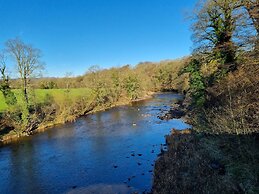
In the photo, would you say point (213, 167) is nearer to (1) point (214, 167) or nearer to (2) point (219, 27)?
(1) point (214, 167)

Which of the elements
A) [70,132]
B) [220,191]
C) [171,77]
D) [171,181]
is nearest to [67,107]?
[70,132]

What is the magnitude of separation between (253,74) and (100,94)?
3679cm

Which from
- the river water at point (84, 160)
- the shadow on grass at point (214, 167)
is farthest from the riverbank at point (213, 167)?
the river water at point (84, 160)

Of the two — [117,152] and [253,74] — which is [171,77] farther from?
[253,74]

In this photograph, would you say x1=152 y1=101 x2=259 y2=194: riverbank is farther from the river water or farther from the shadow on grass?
the river water

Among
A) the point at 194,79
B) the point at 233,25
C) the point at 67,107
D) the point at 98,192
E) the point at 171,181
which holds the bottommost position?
the point at 98,192

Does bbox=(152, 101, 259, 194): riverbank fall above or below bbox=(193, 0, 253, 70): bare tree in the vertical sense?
below

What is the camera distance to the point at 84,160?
15.8m

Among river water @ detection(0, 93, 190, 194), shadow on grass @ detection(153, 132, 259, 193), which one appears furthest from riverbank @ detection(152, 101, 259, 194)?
river water @ detection(0, 93, 190, 194)

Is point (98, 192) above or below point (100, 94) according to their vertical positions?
below

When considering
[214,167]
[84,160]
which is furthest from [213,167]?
[84,160]

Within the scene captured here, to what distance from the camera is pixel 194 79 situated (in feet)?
68.4

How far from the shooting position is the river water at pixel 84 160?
12.1 metres

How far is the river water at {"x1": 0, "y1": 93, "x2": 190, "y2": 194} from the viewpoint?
39.8ft
